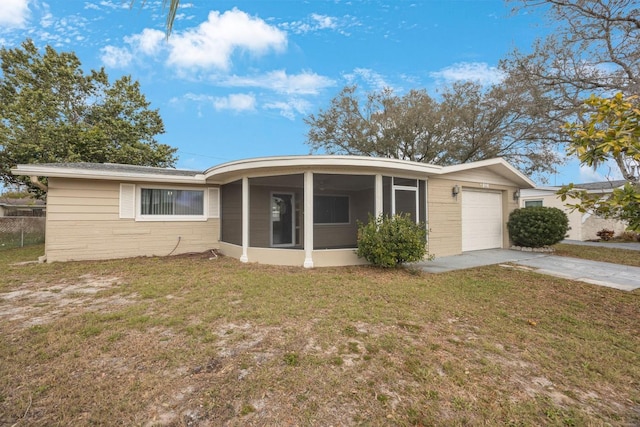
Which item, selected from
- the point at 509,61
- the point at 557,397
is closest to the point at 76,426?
the point at 557,397

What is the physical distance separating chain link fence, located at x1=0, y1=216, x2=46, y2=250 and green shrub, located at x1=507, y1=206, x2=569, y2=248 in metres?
18.3

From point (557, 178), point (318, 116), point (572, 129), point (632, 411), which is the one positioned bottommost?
point (632, 411)

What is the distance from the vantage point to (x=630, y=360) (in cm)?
280

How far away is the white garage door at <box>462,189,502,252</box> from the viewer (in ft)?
30.5

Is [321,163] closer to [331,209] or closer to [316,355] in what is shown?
[331,209]

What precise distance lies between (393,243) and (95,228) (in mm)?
7901

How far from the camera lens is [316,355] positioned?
2.76 meters

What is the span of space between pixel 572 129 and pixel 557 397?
2.29 meters

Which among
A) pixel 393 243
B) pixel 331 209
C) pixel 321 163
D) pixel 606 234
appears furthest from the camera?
pixel 606 234

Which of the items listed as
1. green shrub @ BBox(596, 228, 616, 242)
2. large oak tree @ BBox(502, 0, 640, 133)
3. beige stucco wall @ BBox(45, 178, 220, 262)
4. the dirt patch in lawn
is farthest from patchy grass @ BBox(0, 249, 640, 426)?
green shrub @ BBox(596, 228, 616, 242)

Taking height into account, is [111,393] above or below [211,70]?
below

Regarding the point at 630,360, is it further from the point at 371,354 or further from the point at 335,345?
the point at 335,345

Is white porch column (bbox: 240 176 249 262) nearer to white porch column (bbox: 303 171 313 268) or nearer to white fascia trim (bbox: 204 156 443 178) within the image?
white fascia trim (bbox: 204 156 443 178)

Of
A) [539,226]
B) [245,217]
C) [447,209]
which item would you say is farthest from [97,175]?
[539,226]
